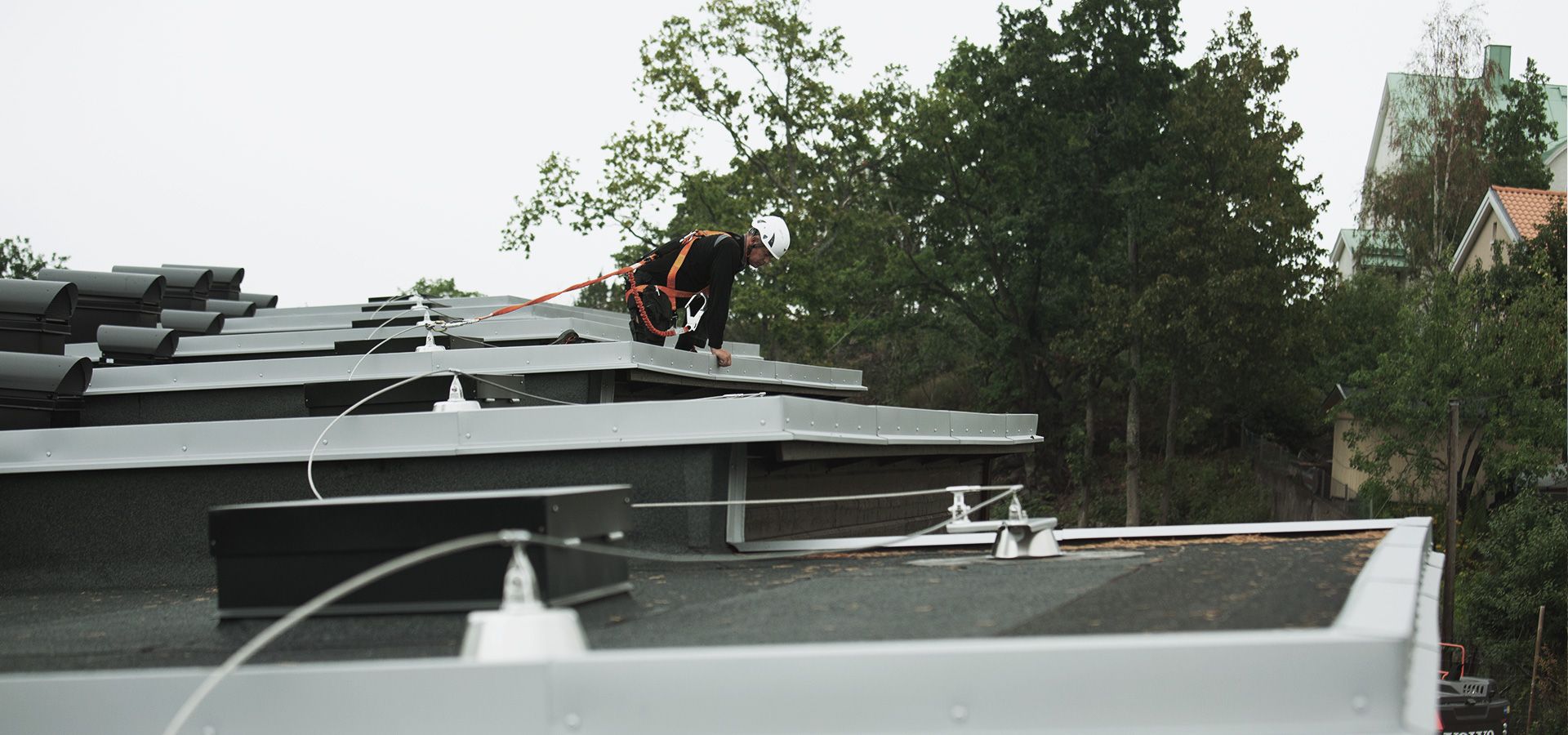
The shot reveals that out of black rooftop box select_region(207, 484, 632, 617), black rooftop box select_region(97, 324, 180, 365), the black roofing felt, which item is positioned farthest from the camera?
black rooftop box select_region(97, 324, 180, 365)

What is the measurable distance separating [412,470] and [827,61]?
3497cm

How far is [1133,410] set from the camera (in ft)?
139

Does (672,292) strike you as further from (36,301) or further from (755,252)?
(36,301)

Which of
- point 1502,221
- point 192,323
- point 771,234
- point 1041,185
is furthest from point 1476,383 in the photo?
point 192,323

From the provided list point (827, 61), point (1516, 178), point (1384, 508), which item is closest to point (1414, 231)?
point (1516, 178)

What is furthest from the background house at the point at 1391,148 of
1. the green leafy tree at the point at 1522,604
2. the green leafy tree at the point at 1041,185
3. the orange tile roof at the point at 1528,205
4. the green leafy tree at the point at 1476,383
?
the green leafy tree at the point at 1522,604

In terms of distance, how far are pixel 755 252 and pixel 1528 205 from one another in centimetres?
3745

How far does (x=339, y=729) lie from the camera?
10.3 feet

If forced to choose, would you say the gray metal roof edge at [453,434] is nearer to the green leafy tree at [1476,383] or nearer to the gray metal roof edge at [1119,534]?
the gray metal roof edge at [1119,534]

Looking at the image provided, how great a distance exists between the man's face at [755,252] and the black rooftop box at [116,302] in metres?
8.17

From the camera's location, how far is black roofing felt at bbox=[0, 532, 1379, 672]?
11.9 feet

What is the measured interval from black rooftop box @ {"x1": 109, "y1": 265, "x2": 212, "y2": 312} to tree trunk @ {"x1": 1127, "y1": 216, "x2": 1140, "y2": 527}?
28.4 meters

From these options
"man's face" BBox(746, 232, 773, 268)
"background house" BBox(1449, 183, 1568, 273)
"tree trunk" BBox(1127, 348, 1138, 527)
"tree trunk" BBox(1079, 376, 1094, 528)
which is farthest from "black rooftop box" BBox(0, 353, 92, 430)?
"background house" BBox(1449, 183, 1568, 273)

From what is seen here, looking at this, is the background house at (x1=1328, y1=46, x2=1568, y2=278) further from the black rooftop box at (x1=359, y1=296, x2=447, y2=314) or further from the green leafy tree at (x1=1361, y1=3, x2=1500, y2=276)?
the black rooftop box at (x1=359, y1=296, x2=447, y2=314)
